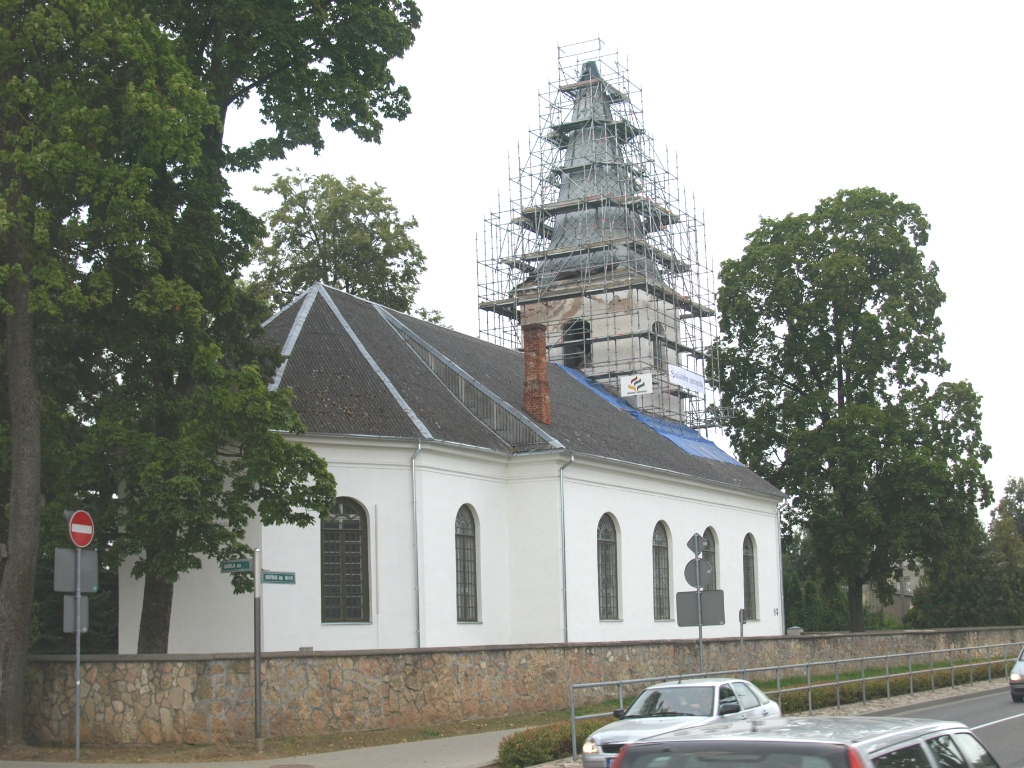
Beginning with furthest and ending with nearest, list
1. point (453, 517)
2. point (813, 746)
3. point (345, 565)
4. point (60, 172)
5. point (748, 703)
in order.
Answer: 1. point (453, 517)
2. point (345, 565)
3. point (60, 172)
4. point (748, 703)
5. point (813, 746)

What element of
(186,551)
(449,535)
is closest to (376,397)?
(449,535)

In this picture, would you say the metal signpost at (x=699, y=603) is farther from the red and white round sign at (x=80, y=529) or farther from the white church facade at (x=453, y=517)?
the red and white round sign at (x=80, y=529)

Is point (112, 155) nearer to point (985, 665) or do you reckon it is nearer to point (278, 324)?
point (278, 324)

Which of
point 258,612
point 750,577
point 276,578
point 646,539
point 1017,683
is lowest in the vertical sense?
point 1017,683

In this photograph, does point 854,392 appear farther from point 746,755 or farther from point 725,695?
point 746,755

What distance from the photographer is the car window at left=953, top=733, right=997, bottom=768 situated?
6491mm

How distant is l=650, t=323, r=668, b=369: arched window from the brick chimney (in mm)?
12691

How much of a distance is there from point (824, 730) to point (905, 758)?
1.42 ft

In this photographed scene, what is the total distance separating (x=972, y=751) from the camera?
6.58m

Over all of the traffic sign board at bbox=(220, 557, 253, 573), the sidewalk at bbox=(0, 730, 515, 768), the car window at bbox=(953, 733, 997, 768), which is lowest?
the sidewalk at bbox=(0, 730, 515, 768)

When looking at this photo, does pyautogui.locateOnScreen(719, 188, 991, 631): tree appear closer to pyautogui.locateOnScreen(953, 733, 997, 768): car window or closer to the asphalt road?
the asphalt road

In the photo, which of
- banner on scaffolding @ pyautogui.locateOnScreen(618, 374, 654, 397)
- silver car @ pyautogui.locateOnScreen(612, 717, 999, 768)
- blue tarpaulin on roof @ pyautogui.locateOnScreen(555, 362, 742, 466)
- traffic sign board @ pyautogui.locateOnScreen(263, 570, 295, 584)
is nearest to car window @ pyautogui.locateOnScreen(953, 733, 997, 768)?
silver car @ pyautogui.locateOnScreen(612, 717, 999, 768)

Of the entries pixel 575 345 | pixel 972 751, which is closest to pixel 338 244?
pixel 575 345

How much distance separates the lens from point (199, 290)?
21125 mm
